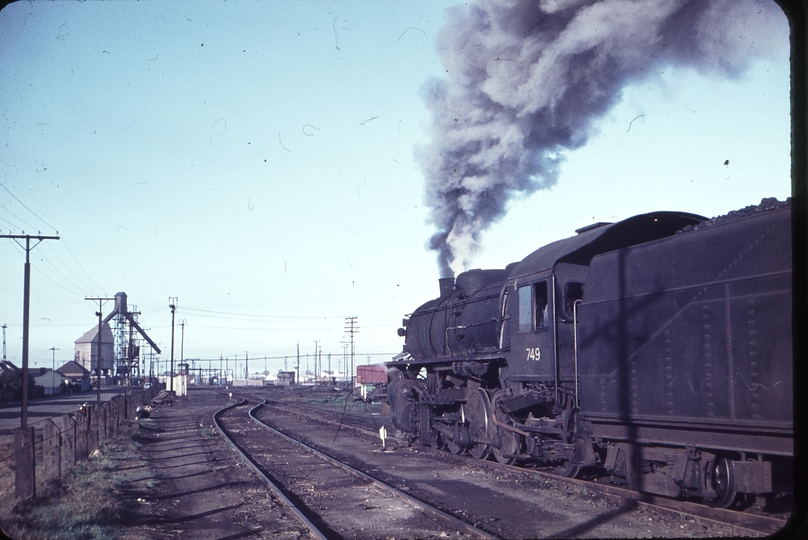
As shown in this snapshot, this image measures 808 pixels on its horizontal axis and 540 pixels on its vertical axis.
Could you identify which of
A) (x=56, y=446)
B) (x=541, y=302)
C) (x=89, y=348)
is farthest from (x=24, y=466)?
(x=89, y=348)

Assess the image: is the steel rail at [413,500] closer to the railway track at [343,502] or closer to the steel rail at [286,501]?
the railway track at [343,502]

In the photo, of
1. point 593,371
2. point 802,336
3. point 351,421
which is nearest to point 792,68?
point 802,336

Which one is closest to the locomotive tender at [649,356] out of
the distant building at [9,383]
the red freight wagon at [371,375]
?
the distant building at [9,383]

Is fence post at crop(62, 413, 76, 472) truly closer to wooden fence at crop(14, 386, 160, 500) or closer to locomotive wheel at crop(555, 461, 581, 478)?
wooden fence at crop(14, 386, 160, 500)

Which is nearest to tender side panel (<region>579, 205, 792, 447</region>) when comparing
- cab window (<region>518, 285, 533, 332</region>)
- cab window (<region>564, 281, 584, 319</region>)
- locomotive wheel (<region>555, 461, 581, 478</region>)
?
cab window (<region>564, 281, 584, 319</region>)

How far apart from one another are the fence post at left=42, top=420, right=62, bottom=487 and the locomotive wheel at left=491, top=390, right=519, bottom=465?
772 cm

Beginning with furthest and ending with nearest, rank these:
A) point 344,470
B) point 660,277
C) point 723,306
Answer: point 344,470 → point 660,277 → point 723,306

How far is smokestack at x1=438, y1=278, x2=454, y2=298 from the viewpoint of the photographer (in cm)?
1742

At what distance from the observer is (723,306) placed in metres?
7.55

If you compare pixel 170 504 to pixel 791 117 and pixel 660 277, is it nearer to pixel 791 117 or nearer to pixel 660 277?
pixel 660 277

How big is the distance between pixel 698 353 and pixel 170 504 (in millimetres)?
8200

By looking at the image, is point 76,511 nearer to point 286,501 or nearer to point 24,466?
point 24,466

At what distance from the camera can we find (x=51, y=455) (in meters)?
11.4

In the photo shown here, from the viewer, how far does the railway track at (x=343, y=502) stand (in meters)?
8.33
